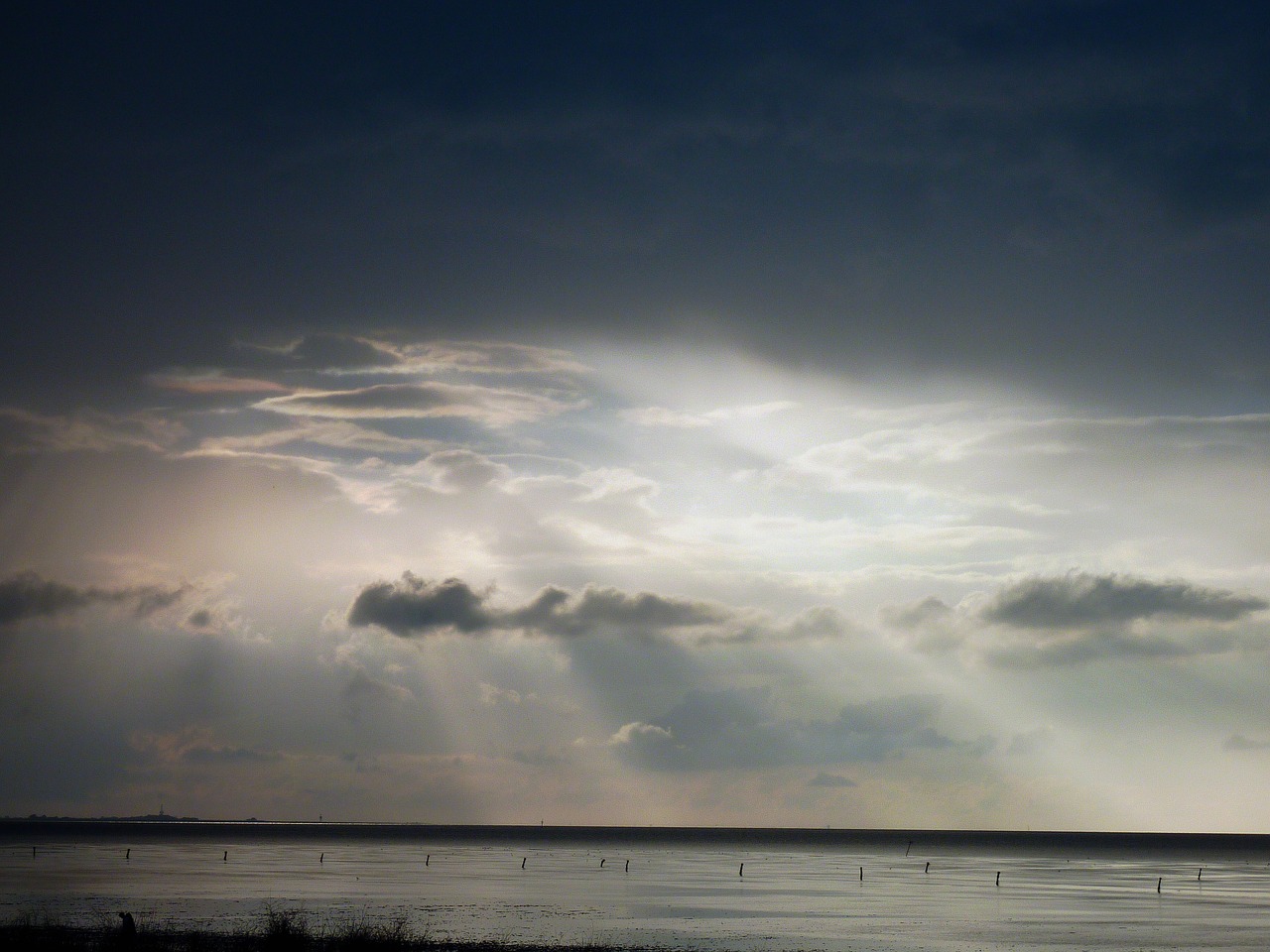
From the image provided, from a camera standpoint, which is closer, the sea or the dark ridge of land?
the dark ridge of land

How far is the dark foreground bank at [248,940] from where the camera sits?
62.3 metres

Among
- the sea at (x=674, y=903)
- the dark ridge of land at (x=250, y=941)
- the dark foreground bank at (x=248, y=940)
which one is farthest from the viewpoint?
the sea at (x=674, y=903)

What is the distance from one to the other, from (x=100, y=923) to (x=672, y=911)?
45.5 m

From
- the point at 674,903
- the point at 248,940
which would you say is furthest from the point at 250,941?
the point at 674,903

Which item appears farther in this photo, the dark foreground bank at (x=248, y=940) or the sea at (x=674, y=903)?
the sea at (x=674, y=903)

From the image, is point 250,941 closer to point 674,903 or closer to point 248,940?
point 248,940

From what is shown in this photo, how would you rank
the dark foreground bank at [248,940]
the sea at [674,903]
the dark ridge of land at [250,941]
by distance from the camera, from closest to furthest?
1. the dark ridge of land at [250,941]
2. the dark foreground bank at [248,940]
3. the sea at [674,903]

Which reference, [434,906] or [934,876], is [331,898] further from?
[934,876]

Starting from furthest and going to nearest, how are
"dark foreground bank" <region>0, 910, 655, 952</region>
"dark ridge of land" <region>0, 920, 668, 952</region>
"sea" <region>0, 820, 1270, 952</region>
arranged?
"sea" <region>0, 820, 1270, 952</region> → "dark foreground bank" <region>0, 910, 655, 952</region> → "dark ridge of land" <region>0, 920, 668, 952</region>

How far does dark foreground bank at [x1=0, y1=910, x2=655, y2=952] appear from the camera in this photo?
2453 inches

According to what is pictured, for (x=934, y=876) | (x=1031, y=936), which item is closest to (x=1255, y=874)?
(x=934, y=876)

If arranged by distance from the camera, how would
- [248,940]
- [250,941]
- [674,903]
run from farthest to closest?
1. [674,903]
2. [248,940]
3. [250,941]

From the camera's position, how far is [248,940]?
2712 inches

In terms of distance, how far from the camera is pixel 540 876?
155 metres
